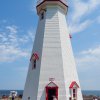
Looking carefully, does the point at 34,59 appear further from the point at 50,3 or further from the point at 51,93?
the point at 50,3

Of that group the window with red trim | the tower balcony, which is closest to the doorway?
the window with red trim

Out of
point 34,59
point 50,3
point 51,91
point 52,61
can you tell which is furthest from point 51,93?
point 50,3

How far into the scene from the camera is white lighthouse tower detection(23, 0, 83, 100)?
1817 centimetres

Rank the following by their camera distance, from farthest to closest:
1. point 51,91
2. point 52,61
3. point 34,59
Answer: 1. point 34,59
2. point 52,61
3. point 51,91

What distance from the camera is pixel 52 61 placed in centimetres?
1888

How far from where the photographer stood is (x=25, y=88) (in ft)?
64.3

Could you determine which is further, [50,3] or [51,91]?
[50,3]

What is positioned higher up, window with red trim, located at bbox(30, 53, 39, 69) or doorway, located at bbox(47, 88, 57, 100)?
window with red trim, located at bbox(30, 53, 39, 69)

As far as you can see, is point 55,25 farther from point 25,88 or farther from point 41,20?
point 25,88

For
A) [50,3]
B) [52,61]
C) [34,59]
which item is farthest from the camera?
[50,3]

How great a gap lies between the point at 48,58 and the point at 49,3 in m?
4.99

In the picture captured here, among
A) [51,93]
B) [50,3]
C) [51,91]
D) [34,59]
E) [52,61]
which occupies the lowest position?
[51,93]

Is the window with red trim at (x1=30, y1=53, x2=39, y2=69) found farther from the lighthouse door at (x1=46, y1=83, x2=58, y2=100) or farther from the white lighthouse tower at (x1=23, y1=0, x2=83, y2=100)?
the lighthouse door at (x1=46, y1=83, x2=58, y2=100)

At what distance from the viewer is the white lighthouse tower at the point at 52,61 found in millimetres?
18172
